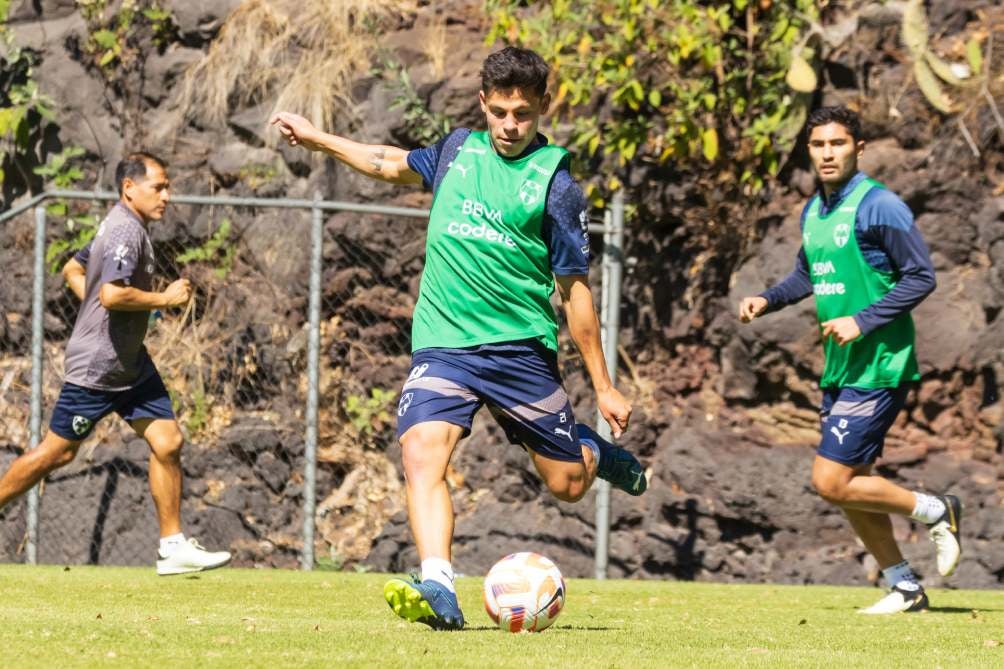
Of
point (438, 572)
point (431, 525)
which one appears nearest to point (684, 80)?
point (431, 525)

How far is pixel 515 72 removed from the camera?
5.53 metres

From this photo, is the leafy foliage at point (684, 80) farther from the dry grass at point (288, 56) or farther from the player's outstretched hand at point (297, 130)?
the player's outstretched hand at point (297, 130)

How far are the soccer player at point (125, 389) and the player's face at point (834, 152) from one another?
11.2 feet

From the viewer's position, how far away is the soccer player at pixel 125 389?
8.45m

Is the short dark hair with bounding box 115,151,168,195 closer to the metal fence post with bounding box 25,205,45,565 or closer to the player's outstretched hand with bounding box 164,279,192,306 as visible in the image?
the player's outstretched hand with bounding box 164,279,192,306

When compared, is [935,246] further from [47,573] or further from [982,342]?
[47,573]

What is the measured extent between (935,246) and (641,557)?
277 cm

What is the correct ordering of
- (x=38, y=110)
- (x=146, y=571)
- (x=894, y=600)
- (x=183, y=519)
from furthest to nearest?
(x=38, y=110), (x=183, y=519), (x=146, y=571), (x=894, y=600)

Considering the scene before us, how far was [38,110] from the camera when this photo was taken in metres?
12.8

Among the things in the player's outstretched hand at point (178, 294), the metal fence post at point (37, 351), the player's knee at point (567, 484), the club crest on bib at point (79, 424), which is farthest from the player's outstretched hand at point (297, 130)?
the metal fence post at point (37, 351)

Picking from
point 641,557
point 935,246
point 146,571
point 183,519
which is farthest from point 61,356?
point 935,246

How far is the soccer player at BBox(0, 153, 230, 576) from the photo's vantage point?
27.7ft

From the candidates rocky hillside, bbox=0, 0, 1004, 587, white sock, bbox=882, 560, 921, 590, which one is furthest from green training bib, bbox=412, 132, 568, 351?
rocky hillside, bbox=0, 0, 1004, 587

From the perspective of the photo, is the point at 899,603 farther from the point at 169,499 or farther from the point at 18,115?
the point at 18,115
